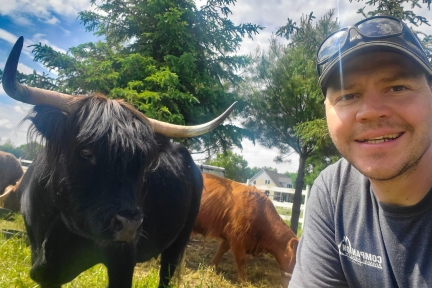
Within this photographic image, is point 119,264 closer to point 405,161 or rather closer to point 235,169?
point 405,161

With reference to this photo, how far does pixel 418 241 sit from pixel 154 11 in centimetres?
774

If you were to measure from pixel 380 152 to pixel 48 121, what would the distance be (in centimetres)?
241

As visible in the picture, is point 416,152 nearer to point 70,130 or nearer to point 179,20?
point 70,130

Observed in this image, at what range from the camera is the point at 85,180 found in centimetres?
259

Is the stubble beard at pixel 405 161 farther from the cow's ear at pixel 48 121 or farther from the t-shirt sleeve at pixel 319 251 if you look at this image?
the cow's ear at pixel 48 121

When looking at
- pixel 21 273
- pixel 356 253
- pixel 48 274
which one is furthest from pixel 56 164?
pixel 356 253

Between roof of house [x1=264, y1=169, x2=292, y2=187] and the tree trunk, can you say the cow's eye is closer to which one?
the tree trunk

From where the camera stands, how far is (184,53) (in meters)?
7.72

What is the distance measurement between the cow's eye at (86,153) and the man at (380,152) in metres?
1.69

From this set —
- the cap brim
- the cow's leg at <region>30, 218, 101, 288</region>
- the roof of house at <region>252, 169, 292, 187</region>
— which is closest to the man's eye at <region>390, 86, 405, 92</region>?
the cap brim

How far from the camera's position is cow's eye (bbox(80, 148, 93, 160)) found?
263cm

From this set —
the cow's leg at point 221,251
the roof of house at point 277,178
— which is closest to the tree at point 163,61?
the cow's leg at point 221,251

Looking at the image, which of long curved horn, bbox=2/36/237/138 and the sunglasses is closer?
the sunglasses

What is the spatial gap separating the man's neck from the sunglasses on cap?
1.50ft
